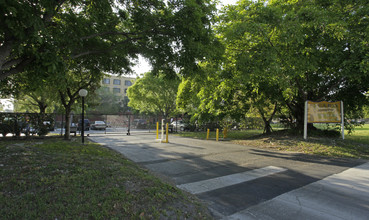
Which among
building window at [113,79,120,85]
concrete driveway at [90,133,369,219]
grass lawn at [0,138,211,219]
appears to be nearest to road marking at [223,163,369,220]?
concrete driveway at [90,133,369,219]

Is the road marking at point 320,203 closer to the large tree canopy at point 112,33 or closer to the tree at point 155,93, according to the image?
the large tree canopy at point 112,33

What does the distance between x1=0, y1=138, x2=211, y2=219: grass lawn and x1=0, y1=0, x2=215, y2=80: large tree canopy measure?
86.1 inches

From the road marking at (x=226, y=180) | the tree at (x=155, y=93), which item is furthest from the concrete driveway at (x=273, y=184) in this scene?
the tree at (x=155, y=93)

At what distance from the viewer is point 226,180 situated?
5.13 m

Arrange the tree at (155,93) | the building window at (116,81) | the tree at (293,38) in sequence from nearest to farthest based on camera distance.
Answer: the tree at (293,38) → the tree at (155,93) → the building window at (116,81)

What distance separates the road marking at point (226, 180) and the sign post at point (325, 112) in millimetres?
6125

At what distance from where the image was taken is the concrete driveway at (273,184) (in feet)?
11.5

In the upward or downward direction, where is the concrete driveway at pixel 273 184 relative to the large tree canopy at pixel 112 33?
downward

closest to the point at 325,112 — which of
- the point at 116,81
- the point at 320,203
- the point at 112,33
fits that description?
the point at 320,203

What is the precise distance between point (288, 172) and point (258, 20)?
241 inches

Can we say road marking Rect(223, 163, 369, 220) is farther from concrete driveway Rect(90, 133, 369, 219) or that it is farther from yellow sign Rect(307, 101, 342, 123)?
yellow sign Rect(307, 101, 342, 123)

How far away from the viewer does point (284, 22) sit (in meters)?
7.90

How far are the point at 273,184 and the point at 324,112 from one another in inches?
314

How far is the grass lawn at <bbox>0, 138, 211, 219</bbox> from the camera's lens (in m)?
2.82
